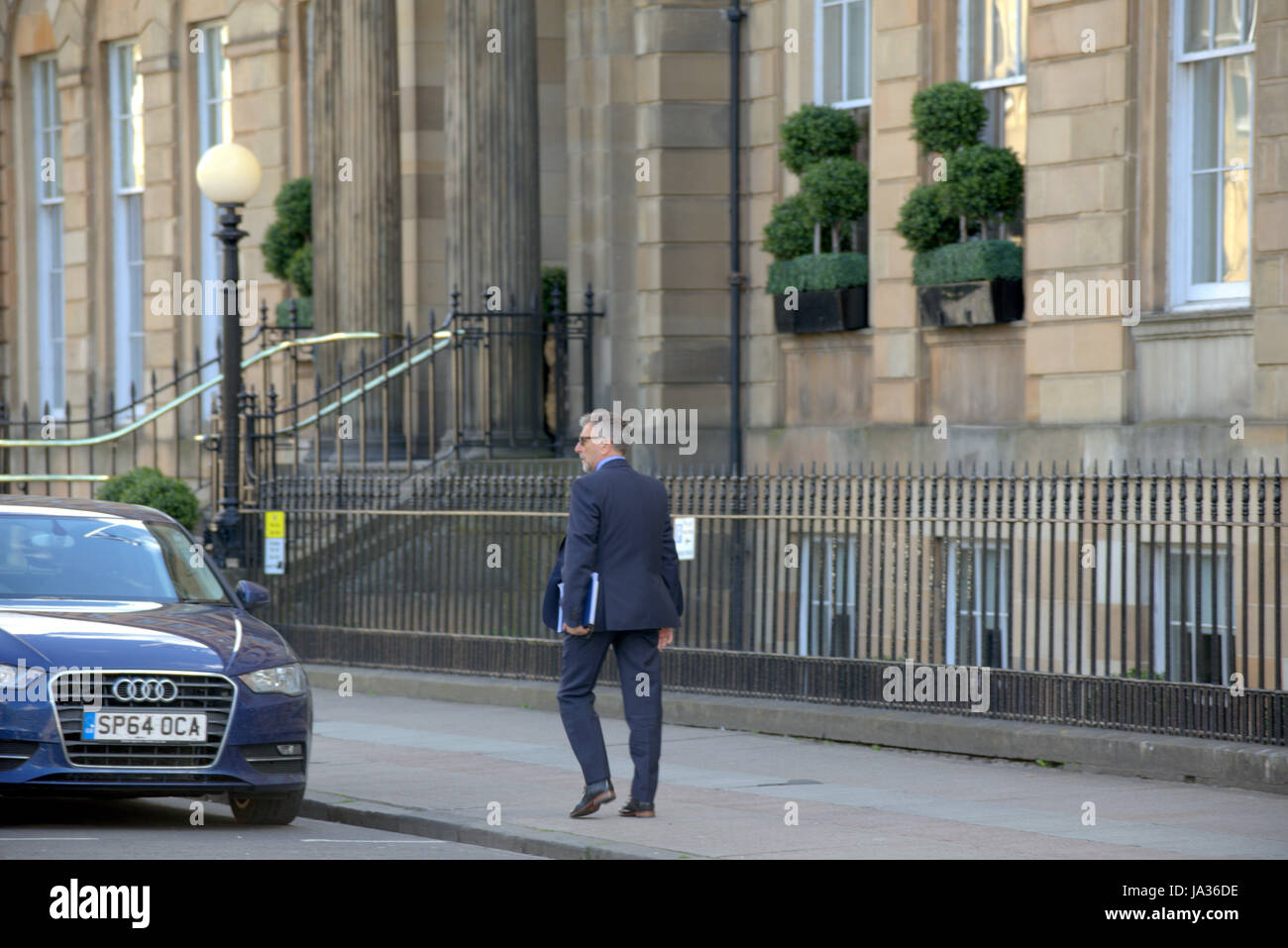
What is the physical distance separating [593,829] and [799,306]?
1022 centimetres

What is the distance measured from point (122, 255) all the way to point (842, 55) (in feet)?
44.6

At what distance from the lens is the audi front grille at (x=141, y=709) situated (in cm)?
954

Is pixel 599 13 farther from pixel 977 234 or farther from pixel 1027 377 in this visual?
pixel 1027 377

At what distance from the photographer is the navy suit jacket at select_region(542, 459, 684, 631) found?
10125mm

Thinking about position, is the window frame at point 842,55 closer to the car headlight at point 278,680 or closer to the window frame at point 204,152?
the window frame at point 204,152

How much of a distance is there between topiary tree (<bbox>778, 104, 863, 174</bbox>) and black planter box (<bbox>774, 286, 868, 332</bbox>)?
1.20 metres

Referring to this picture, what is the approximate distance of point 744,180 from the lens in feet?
68.1

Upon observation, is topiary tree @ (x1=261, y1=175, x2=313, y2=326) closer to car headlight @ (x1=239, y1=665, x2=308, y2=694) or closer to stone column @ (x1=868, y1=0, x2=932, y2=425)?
stone column @ (x1=868, y1=0, x2=932, y2=425)

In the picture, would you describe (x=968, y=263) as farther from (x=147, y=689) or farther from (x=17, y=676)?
(x=17, y=676)

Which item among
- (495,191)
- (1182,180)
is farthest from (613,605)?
(495,191)

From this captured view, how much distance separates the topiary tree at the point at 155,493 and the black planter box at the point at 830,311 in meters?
5.90

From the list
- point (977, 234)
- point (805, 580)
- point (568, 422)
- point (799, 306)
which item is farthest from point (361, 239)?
point (805, 580)

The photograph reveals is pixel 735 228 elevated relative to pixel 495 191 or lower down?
lower down

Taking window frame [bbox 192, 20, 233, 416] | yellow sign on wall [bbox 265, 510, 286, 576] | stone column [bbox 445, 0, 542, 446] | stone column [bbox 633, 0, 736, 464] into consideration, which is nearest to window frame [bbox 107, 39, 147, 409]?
window frame [bbox 192, 20, 233, 416]
